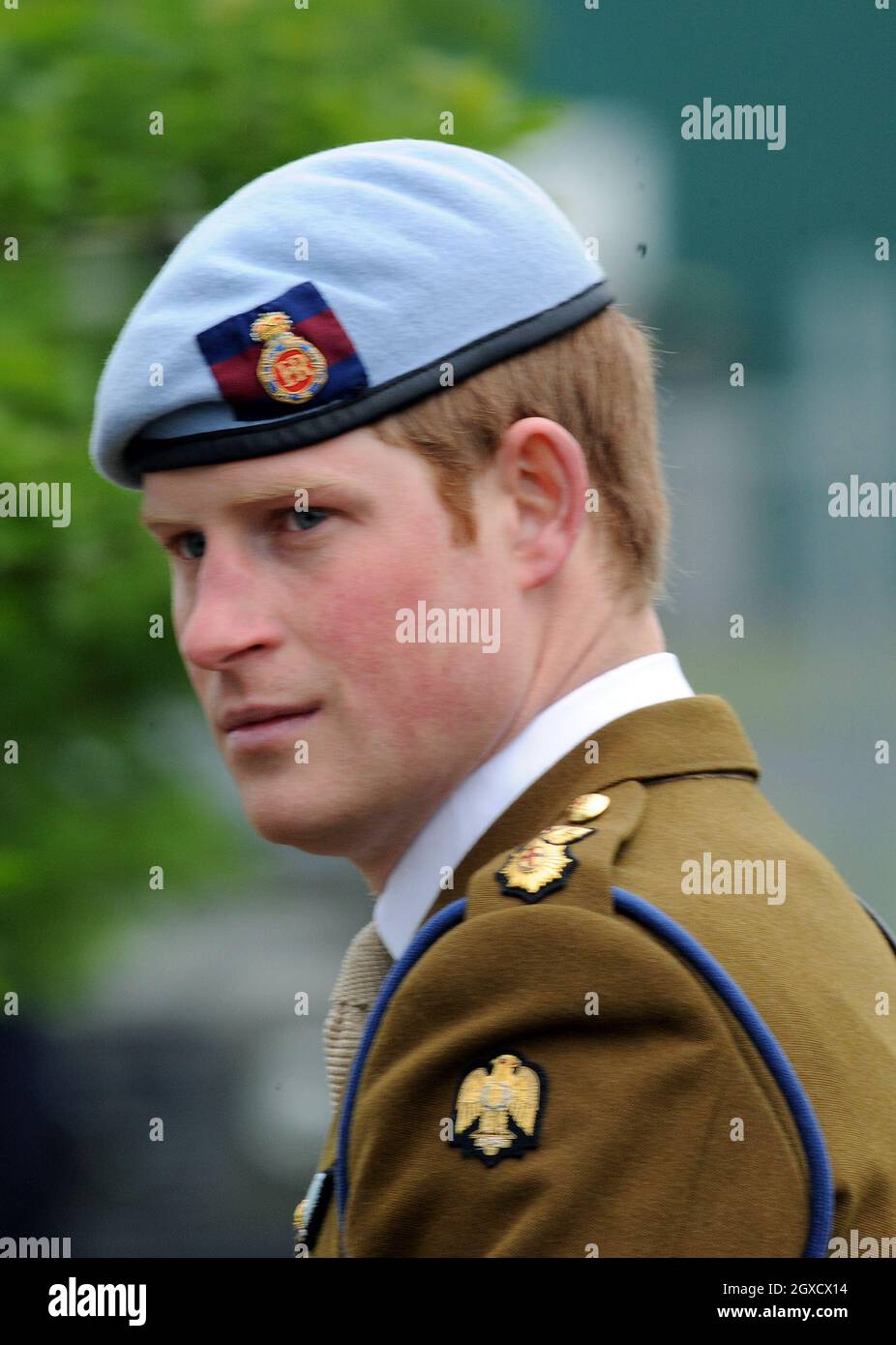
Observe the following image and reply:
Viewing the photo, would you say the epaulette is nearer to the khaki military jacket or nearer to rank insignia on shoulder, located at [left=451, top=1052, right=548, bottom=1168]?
the khaki military jacket

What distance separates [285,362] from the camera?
171 centimetres

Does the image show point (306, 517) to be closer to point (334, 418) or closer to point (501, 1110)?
point (334, 418)

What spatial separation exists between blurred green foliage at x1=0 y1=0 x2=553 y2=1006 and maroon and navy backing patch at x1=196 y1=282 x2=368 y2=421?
159cm

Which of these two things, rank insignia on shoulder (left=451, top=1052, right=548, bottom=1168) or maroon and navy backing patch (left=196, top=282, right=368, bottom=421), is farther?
maroon and navy backing patch (left=196, top=282, right=368, bottom=421)

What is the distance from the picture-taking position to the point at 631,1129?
1.43 m

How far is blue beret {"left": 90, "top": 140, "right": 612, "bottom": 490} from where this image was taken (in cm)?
174

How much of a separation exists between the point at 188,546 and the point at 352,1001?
1.74 feet

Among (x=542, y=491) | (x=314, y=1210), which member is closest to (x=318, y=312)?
(x=542, y=491)

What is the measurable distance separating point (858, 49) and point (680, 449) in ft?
12.3

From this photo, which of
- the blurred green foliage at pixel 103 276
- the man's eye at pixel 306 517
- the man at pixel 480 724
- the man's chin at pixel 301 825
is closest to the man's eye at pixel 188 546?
the man at pixel 480 724

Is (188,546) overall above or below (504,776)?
above

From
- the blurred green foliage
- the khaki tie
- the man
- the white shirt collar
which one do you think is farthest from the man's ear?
the blurred green foliage

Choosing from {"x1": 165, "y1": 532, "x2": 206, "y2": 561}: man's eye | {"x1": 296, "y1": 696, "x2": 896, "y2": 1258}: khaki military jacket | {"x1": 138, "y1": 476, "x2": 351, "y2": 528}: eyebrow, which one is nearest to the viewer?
{"x1": 296, "y1": 696, "x2": 896, "y2": 1258}: khaki military jacket

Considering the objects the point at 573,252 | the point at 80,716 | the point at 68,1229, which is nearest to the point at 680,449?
the point at 68,1229
